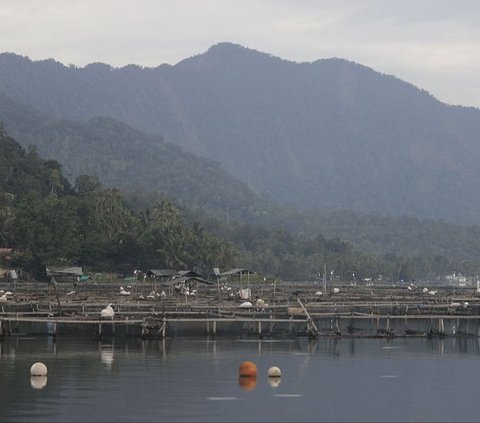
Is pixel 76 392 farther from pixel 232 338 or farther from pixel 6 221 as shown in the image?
pixel 6 221

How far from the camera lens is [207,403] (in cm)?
4394

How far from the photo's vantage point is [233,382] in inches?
1972

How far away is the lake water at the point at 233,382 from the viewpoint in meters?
42.2

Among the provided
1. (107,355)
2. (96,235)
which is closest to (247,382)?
(107,355)

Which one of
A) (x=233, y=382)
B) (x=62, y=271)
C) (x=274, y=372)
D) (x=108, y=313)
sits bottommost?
(x=233, y=382)

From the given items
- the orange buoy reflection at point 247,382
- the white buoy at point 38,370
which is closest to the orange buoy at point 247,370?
the orange buoy reflection at point 247,382

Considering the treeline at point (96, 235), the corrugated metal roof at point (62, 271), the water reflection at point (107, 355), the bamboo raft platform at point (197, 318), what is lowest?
the water reflection at point (107, 355)

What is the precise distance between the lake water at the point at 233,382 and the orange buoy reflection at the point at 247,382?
75 millimetres

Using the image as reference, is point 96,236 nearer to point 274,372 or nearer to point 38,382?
point 274,372

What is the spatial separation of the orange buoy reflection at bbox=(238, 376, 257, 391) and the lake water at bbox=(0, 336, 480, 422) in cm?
7

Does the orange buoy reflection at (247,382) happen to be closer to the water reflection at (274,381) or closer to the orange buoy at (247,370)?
the orange buoy at (247,370)

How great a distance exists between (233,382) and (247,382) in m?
0.68

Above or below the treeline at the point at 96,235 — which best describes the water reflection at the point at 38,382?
below

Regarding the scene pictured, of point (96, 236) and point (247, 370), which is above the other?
point (96, 236)
